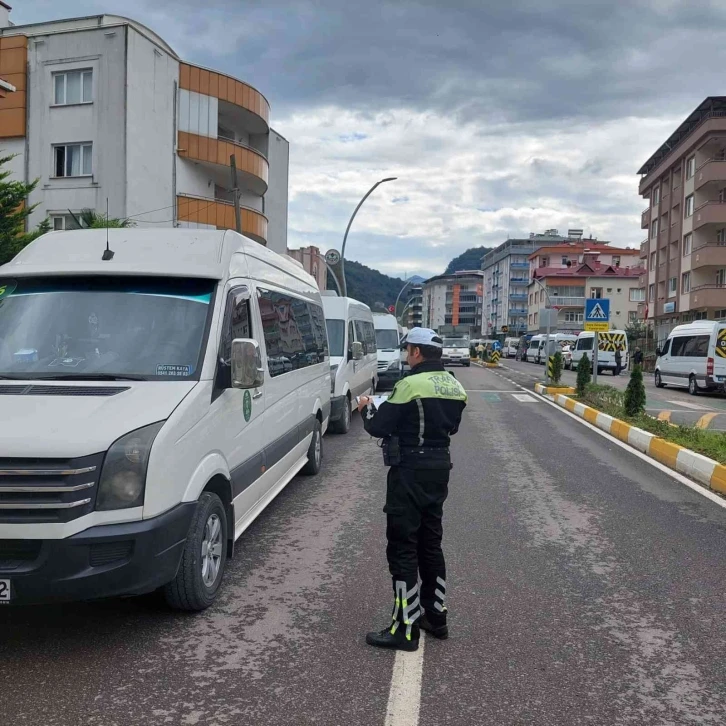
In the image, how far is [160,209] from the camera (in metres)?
27.4

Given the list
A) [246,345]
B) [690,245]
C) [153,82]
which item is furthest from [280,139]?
[246,345]

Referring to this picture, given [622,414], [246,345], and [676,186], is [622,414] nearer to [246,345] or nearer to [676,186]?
[246,345]

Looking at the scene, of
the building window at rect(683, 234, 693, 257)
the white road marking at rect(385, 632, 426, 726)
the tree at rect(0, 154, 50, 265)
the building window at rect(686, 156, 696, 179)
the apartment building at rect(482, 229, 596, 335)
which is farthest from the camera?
the apartment building at rect(482, 229, 596, 335)

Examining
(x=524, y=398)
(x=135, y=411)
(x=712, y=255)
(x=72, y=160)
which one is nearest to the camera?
(x=135, y=411)

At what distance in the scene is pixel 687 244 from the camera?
160 feet

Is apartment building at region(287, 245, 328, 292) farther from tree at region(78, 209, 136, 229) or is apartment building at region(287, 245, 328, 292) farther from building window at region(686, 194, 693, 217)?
tree at region(78, 209, 136, 229)

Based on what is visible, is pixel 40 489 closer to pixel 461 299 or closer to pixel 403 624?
pixel 403 624

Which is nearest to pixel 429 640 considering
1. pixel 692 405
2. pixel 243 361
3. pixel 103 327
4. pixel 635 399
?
pixel 243 361

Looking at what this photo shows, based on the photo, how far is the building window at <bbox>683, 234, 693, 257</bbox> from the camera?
4806 cm

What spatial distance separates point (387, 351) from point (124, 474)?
59.3ft

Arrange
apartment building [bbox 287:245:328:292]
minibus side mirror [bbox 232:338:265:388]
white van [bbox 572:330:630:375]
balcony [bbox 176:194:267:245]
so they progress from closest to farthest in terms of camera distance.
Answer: minibus side mirror [bbox 232:338:265:388] → balcony [bbox 176:194:267:245] → white van [bbox 572:330:630:375] → apartment building [bbox 287:245:328:292]

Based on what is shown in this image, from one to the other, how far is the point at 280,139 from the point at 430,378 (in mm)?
40273

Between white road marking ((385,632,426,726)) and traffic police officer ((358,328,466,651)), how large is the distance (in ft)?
0.36

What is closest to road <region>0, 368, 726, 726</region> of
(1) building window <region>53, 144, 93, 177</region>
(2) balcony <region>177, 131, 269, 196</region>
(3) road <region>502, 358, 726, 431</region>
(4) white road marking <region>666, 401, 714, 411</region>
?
(3) road <region>502, 358, 726, 431</region>
